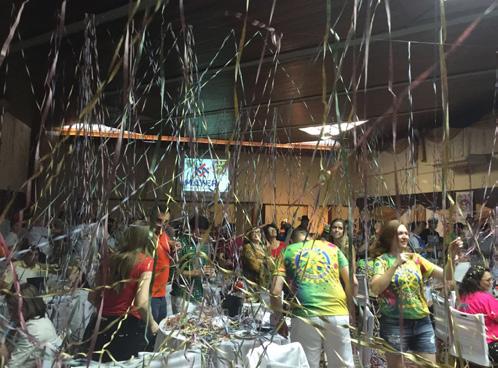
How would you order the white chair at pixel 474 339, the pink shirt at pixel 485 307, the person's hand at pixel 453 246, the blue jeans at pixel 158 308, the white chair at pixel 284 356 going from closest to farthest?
the person's hand at pixel 453 246 < the white chair at pixel 284 356 < the white chair at pixel 474 339 < the blue jeans at pixel 158 308 < the pink shirt at pixel 485 307

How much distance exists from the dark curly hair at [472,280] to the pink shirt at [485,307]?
0.03m

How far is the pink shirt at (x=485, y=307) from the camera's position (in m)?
2.59

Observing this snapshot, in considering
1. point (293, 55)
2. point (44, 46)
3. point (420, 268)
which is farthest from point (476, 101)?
point (44, 46)

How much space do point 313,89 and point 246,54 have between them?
3.68ft

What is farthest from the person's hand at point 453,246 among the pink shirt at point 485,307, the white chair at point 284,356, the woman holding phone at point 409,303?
the pink shirt at point 485,307

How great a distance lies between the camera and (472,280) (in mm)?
2689

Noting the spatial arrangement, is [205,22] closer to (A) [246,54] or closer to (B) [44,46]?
(A) [246,54]

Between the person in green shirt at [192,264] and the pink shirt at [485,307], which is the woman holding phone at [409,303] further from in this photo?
the person in green shirt at [192,264]

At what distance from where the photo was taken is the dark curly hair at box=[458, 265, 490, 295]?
268 centimetres

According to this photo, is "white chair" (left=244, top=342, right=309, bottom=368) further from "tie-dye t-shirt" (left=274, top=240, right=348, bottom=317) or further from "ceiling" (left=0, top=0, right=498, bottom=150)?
"ceiling" (left=0, top=0, right=498, bottom=150)

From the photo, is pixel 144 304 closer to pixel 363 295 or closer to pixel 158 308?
pixel 363 295

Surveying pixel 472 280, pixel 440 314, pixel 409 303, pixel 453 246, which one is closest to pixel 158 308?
pixel 409 303

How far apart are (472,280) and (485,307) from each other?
0.16 m

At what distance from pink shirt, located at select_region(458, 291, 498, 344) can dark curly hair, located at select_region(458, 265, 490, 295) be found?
0.09 feet
